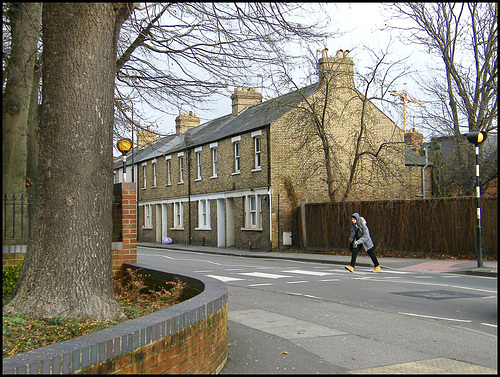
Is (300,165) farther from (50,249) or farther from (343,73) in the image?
(50,249)

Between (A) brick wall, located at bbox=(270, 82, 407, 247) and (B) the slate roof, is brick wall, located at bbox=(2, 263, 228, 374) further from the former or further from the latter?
(A) brick wall, located at bbox=(270, 82, 407, 247)

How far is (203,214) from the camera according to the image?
3397 cm

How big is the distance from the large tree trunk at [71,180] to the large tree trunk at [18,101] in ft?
13.6

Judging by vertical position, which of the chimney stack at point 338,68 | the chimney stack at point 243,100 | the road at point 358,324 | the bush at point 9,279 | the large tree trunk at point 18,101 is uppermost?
the chimney stack at point 243,100

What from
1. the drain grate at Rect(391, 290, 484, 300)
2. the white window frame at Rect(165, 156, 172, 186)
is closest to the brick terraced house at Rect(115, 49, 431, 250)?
the white window frame at Rect(165, 156, 172, 186)

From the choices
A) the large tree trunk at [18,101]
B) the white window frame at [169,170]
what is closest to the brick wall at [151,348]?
the large tree trunk at [18,101]

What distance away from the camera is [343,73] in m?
25.4

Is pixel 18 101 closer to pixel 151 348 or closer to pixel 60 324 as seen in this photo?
pixel 60 324

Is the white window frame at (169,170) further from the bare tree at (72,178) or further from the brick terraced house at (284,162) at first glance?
the bare tree at (72,178)

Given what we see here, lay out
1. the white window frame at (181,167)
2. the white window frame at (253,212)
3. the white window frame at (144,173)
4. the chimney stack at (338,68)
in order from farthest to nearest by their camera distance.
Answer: the white window frame at (144,173)
the white window frame at (181,167)
the white window frame at (253,212)
the chimney stack at (338,68)

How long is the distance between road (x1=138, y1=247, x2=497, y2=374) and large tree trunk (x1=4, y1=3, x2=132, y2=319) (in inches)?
72.4

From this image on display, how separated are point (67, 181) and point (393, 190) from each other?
2705cm

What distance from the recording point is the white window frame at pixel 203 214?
33.2 m

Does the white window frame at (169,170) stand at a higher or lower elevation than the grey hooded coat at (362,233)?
higher
